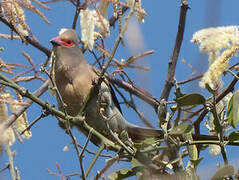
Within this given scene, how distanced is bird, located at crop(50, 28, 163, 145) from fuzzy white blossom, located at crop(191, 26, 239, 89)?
1.54 metres

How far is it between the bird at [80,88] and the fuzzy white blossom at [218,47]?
1543mm

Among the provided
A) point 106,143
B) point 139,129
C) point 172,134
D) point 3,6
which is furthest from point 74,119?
point 139,129

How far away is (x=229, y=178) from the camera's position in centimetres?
194

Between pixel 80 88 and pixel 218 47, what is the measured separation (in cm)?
203

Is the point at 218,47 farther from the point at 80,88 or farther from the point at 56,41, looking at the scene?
the point at 56,41

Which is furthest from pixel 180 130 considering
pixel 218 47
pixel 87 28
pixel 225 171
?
pixel 87 28

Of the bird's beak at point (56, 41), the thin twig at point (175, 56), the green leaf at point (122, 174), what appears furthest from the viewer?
the bird's beak at point (56, 41)

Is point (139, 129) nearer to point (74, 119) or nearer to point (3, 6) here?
point (74, 119)

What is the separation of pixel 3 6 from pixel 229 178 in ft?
5.13

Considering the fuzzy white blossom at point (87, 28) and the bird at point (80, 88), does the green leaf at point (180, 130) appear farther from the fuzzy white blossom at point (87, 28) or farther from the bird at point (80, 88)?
the bird at point (80, 88)

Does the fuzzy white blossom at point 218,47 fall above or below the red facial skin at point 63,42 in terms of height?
below

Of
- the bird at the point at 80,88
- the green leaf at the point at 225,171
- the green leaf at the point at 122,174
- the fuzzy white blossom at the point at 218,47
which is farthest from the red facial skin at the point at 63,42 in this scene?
the green leaf at the point at 225,171

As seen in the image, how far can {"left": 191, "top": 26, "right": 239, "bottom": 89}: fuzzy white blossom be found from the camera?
5.88 feet

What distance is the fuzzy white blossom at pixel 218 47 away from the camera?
1792mm
